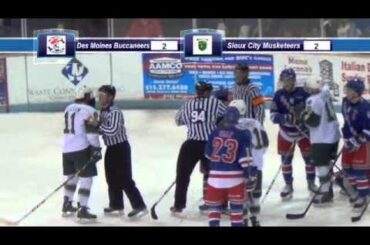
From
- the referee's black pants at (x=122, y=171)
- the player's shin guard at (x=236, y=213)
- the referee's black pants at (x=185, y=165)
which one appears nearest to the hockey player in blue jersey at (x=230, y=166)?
the player's shin guard at (x=236, y=213)

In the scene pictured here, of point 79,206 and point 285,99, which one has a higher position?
point 285,99

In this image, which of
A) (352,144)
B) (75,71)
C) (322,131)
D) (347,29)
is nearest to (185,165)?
(322,131)

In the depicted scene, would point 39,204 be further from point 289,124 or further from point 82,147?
point 289,124

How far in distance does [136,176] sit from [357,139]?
6.00ft

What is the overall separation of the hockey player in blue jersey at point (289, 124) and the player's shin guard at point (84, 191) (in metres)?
1.33

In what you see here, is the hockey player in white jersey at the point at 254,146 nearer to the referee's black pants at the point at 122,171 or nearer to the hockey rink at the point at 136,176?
the hockey rink at the point at 136,176

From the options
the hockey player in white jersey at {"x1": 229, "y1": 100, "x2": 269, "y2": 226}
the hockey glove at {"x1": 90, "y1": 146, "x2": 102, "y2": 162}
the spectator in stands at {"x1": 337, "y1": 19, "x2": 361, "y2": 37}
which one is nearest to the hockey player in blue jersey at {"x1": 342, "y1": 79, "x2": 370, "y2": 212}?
the hockey player in white jersey at {"x1": 229, "y1": 100, "x2": 269, "y2": 226}

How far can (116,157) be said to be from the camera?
224 inches

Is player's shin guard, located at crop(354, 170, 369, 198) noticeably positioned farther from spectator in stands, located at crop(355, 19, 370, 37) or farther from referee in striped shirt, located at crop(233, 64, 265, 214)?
spectator in stands, located at crop(355, 19, 370, 37)

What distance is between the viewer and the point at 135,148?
24.6 ft
